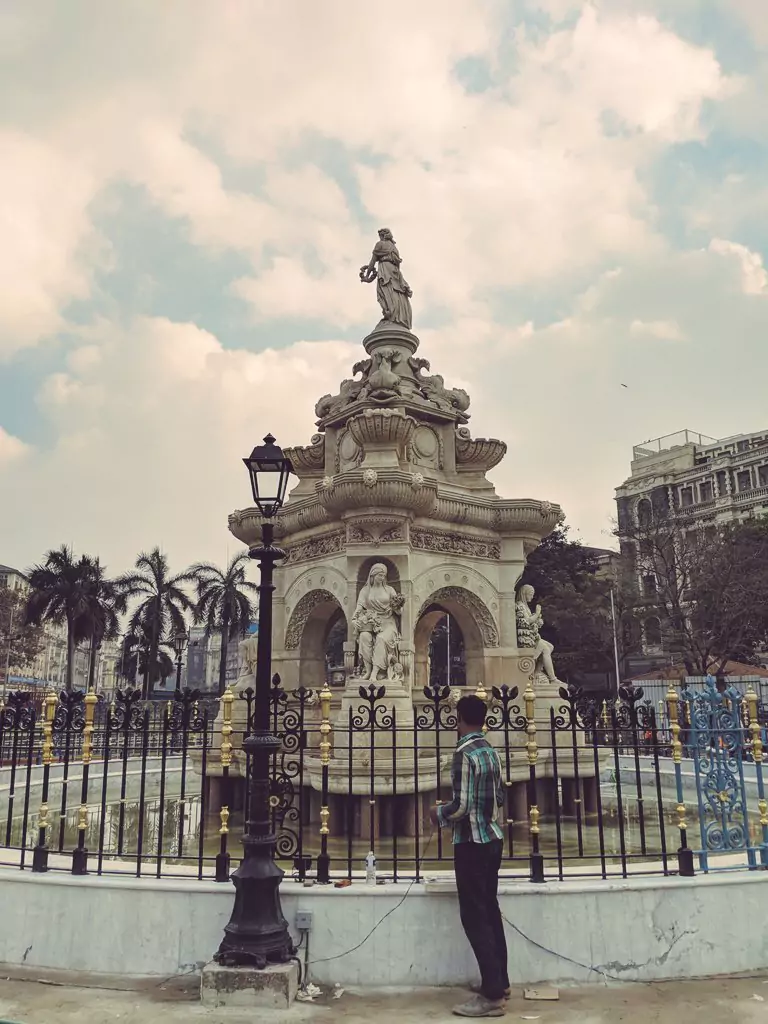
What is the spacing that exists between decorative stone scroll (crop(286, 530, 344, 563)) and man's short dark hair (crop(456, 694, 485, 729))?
7045 mm

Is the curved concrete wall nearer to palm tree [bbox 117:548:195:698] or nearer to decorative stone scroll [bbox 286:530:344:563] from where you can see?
decorative stone scroll [bbox 286:530:344:563]

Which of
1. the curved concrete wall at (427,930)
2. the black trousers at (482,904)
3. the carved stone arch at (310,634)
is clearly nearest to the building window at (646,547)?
the carved stone arch at (310,634)

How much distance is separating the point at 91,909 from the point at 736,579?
33539 millimetres

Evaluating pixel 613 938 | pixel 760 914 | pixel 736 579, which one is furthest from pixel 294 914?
pixel 736 579

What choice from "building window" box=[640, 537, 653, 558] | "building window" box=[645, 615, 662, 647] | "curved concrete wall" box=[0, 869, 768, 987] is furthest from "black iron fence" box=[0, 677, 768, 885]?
"building window" box=[645, 615, 662, 647]

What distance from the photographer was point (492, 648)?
12906 millimetres

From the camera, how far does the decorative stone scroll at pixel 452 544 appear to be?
1240 cm

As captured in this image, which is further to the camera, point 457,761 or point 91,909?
point 91,909

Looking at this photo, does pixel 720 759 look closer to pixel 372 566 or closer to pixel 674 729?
pixel 674 729

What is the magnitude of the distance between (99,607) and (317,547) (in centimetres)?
3616

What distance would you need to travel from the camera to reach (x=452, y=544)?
12.9m

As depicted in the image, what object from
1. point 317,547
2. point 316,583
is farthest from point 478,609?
point 317,547

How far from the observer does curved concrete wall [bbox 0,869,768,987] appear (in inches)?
222

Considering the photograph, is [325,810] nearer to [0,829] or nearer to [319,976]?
[319,976]
